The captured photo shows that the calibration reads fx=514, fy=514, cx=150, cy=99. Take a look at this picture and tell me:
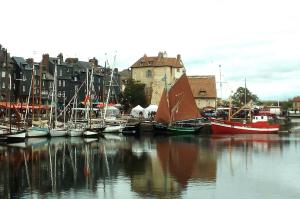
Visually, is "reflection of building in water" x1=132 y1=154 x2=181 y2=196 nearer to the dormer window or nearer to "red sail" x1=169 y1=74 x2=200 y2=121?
"red sail" x1=169 y1=74 x2=200 y2=121

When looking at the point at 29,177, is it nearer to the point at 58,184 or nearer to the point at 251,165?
the point at 58,184

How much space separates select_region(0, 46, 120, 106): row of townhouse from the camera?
104m

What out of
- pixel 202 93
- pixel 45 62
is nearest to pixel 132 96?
pixel 202 93

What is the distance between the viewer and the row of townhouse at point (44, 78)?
341ft

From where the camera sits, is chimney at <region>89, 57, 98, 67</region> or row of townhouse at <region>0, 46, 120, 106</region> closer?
row of townhouse at <region>0, 46, 120, 106</region>

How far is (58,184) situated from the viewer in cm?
3173

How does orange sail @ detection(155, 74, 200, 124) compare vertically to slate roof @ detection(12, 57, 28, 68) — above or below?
below

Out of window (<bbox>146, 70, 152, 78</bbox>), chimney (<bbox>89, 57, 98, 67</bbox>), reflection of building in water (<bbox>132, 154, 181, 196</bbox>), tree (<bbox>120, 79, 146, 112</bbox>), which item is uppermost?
chimney (<bbox>89, 57, 98, 67</bbox>)

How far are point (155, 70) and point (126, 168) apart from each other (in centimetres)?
8059

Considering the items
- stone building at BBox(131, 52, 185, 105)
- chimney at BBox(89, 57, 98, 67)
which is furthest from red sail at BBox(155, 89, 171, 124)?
chimney at BBox(89, 57, 98, 67)

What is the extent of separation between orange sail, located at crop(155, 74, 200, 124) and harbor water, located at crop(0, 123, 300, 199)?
22215mm

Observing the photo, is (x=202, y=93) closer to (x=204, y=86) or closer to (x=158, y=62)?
(x=204, y=86)

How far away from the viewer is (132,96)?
358ft

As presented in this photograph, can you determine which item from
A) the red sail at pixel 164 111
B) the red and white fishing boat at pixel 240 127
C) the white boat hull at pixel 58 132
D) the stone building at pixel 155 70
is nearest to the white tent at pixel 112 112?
the red sail at pixel 164 111
